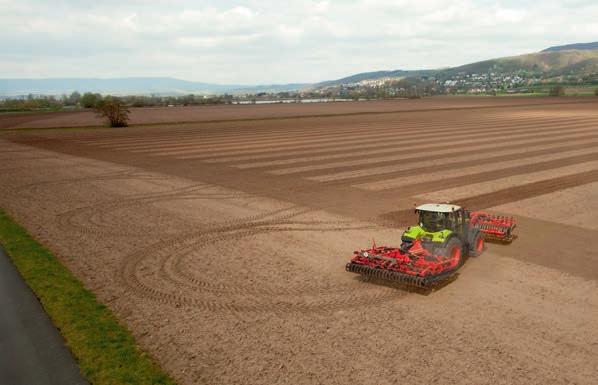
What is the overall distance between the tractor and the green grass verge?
6.58 m

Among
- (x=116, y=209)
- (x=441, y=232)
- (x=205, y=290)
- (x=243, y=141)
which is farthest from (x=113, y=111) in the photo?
(x=441, y=232)

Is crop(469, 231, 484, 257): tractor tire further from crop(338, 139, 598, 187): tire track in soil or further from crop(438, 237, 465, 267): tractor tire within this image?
crop(338, 139, 598, 187): tire track in soil

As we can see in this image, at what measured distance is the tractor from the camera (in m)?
13.6

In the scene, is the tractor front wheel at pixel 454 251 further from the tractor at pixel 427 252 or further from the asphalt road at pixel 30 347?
the asphalt road at pixel 30 347

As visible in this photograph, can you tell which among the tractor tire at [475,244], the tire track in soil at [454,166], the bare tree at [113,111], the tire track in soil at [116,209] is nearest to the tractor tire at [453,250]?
the tractor tire at [475,244]

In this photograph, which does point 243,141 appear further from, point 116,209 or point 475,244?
point 475,244

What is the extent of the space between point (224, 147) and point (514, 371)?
4114 centimetres

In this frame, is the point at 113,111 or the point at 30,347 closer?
the point at 30,347

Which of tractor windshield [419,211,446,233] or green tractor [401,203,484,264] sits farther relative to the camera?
tractor windshield [419,211,446,233]

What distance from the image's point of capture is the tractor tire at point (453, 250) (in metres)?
14.3

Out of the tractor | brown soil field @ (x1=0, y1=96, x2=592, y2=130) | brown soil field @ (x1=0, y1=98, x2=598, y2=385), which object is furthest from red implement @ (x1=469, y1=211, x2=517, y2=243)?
brown soil field @ (x1=0, y1=96, x2=592, y2=130)

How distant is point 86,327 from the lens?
460 inches

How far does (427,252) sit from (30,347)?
10.7 m

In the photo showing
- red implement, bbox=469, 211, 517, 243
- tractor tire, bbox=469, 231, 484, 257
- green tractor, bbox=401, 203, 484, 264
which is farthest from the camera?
red implement, bbox=469, 211, 517, 243
